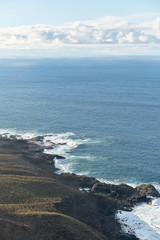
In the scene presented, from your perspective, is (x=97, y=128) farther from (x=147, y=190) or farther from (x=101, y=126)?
(x=147, y=190)

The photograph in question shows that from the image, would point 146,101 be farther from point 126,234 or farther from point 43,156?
point 126,234

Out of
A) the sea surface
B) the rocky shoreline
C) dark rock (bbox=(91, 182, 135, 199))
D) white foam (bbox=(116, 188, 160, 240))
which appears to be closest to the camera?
the rocky shoreline

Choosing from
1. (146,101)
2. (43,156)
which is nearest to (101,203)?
(43,156)

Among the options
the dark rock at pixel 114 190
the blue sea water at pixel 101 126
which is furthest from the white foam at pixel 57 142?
the dark rock at pixel 114 190

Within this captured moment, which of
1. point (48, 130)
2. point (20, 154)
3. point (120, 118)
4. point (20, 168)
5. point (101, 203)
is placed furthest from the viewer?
point (120, 118)

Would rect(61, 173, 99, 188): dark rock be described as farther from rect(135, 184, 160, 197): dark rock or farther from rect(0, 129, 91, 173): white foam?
rect(135, 184, 160, 197): dark rock

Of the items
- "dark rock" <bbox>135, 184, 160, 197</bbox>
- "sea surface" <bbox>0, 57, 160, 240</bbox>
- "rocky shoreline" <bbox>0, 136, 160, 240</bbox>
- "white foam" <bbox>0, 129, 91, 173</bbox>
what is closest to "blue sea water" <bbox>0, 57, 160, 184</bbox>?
"sea surface" <bbox>0, 57, 160, 240</bbox>
